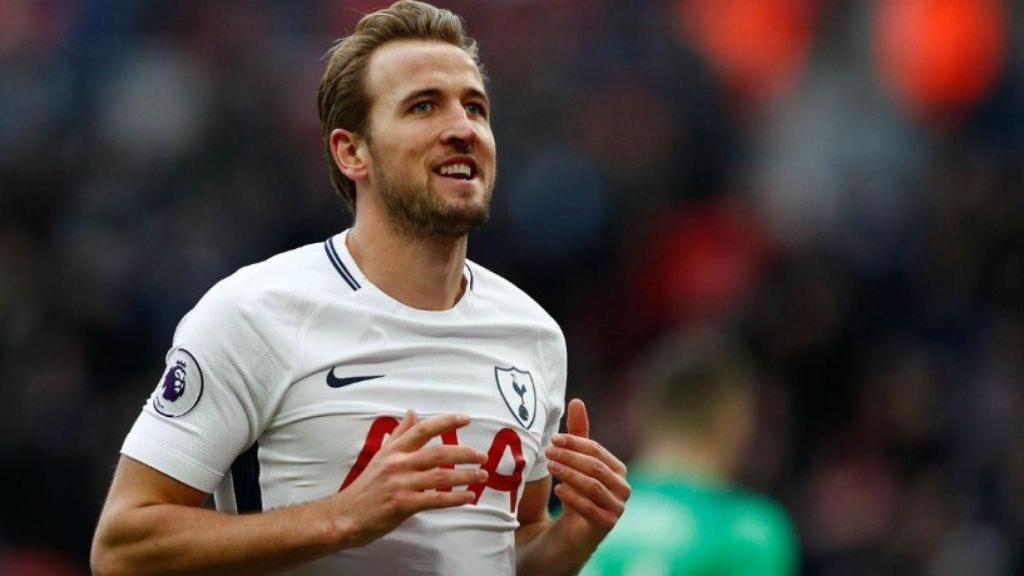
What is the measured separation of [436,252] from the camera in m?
4.14

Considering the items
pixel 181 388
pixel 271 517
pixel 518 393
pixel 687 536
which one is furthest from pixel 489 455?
pixel 687 536

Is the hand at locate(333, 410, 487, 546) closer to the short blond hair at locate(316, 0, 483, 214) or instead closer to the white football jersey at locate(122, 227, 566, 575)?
the white football jersey at locate(122, 227, 566, 575)

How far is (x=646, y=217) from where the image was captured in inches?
467

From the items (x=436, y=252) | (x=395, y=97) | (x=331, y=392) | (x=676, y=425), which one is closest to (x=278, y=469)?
(x=331, y=392)

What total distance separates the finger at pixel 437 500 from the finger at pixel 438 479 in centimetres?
2

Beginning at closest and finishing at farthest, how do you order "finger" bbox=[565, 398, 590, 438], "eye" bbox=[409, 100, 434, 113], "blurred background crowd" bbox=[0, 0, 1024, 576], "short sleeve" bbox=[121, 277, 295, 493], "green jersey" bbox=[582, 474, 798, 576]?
"short sleeve" bbox=[121, 277, 295, 493] < "finger" bbox=[565, 398, 590, 438] < "eye" bbox=[409, 100, 434, 113] < "green jersey" bbox=[582, 474, 798, 576] < "blurred background crowd" bbox=[0, 0, 1024, 576]

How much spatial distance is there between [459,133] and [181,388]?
0.81 m

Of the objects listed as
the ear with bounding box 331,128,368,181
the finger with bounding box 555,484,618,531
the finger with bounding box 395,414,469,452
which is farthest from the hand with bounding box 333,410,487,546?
the ear with bounding box 331,128,368,181

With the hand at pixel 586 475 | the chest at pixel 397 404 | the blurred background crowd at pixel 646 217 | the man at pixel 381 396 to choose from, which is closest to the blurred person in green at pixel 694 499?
the man at pixel 381 396

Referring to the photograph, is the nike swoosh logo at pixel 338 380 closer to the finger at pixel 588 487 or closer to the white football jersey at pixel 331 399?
the white football jersey at pixel 331 399

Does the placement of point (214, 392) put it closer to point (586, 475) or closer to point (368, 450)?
point (368, 450)

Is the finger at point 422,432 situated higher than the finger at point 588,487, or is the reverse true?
the finger at point 422,432

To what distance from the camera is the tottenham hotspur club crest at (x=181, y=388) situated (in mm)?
3789

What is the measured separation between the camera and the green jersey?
5.79 m
